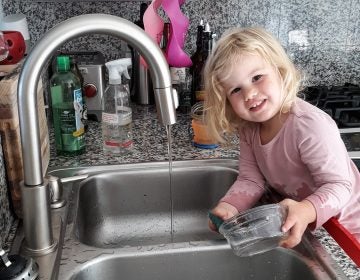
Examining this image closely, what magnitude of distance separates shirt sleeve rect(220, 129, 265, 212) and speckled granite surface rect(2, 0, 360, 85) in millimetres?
662

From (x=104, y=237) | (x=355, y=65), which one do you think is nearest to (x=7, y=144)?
(x=104, y=237)

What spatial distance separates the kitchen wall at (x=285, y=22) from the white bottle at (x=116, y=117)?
0.38 metres

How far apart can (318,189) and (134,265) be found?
34 centimetres

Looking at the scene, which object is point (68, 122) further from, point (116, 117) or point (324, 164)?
point (324, 164)

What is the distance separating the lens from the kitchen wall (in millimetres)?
1482

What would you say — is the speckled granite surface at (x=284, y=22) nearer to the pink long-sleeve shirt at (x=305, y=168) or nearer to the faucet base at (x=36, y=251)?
the pink long-sleeve shirt at (x=305, y=168)

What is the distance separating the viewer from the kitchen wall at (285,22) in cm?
148

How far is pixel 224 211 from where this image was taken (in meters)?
0.85

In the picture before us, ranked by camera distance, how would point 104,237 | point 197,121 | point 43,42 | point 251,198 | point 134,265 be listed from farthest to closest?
point 197,121, point 104,237, point 251,198, point 134,265, point 43,42

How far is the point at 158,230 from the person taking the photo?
1076 mm

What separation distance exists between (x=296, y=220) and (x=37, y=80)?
0.44 metres

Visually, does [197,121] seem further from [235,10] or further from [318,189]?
[235,10]

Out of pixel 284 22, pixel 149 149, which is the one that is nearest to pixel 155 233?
pixel 149 149

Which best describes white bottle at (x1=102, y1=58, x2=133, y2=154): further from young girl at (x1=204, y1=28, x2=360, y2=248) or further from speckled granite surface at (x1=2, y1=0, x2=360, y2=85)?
speckled granite surface at (x1=2, y1=0, x2=360, y2=85)
